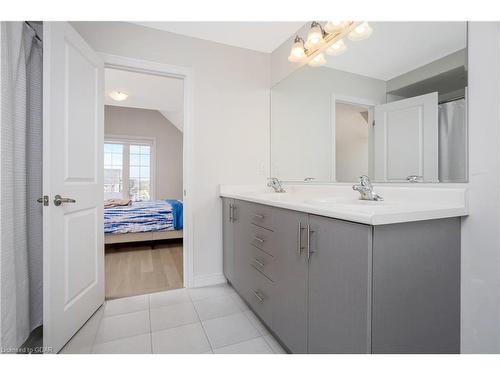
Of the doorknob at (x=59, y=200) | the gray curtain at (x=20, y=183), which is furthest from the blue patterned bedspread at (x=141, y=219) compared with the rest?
the doorknob at (x=59, y=200)

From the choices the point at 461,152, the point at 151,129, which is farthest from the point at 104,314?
the point at 151,129

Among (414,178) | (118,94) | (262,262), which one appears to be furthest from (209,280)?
(118,94)

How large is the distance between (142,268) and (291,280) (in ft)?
6.52

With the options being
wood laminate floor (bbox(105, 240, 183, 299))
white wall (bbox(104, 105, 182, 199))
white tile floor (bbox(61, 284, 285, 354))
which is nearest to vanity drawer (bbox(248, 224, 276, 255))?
white tile floor (bbox(61, 284, 285, 354))

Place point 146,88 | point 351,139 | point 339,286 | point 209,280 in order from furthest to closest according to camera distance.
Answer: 1. point 146,88
2. point 209,280
3. point 351,139
4. point 339,286

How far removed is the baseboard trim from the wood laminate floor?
181 mm

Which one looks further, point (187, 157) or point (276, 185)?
point (276, 185)

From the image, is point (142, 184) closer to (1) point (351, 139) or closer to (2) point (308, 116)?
(2) point (308, 116)

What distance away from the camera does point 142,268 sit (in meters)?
2.55

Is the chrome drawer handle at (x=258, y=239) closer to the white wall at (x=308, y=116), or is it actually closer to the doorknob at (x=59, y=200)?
the white wall at (x=308, y=116)

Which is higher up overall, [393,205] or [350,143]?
[350,143]

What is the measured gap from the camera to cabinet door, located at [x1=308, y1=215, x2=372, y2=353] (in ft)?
2.64
